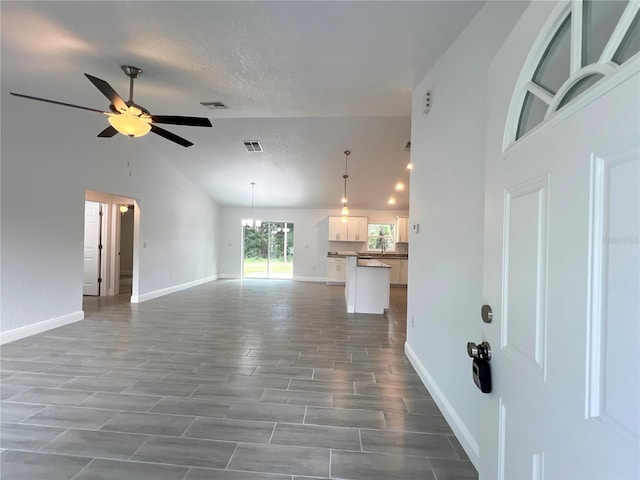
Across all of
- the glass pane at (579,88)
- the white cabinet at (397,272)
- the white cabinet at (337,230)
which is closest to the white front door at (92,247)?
the white cabinet at (337,230)

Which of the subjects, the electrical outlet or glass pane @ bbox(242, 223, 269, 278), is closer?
the electrical outlet

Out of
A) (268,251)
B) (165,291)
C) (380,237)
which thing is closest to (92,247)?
(165,291)

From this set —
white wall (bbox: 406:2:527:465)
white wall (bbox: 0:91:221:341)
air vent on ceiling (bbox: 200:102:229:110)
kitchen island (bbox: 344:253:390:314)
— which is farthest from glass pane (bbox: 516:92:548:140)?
white wall (bbox: 0:91:221:341)

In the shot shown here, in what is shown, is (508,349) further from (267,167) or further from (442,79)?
(267,167)

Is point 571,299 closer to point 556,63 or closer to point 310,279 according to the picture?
point 556,63

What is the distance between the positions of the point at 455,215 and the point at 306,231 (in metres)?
8.21

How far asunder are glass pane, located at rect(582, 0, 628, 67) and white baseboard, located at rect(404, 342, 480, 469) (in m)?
1.74

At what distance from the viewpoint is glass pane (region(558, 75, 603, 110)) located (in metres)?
0.71

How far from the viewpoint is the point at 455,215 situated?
2131mm

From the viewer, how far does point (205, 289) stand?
7852 millimetres

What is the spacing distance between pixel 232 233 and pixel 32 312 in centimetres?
662

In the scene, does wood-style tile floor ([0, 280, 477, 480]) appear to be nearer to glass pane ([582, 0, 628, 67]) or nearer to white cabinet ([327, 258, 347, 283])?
glass pane ([582, 0, 628, 67])

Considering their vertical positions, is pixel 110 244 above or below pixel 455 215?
below

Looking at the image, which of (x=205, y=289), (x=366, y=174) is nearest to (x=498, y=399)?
(x=366, y=174)
